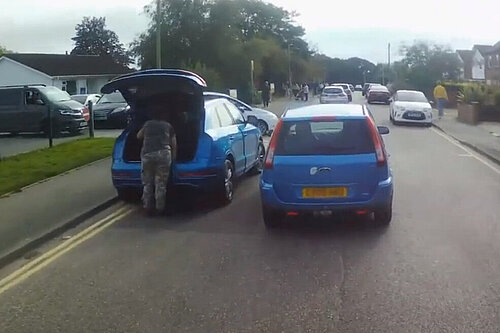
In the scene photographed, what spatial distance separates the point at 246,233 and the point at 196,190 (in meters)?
2.05

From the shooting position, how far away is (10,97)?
26.2 metres

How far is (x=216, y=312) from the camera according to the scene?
5.94 m

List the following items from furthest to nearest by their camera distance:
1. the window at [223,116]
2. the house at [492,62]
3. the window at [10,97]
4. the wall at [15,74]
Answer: the house at [492,62] < the wall at [15,74] < the window at [10,97] < the window at [223,116]

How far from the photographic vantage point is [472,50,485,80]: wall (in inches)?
3605

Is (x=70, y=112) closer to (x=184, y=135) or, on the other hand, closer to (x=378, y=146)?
(x=184, y=135)

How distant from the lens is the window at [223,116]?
12.1m

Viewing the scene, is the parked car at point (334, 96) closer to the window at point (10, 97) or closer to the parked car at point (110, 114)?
the parked car at point (110, 114)

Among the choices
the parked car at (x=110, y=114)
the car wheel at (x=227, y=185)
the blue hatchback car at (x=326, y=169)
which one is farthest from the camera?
the parked car at (x=110, y=114)

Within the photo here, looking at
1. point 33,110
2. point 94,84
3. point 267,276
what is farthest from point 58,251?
point 94,84

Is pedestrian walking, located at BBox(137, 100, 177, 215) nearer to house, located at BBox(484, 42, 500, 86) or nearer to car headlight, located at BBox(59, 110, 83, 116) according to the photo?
car headlight, located at BBox(59, 110, 83, 116)

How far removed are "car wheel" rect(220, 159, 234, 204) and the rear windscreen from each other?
6.80 ft

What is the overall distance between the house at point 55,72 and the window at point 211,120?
47.6m

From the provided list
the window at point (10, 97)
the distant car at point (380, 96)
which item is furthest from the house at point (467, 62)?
the window at point (10, 97)

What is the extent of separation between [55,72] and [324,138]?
53049 mm
